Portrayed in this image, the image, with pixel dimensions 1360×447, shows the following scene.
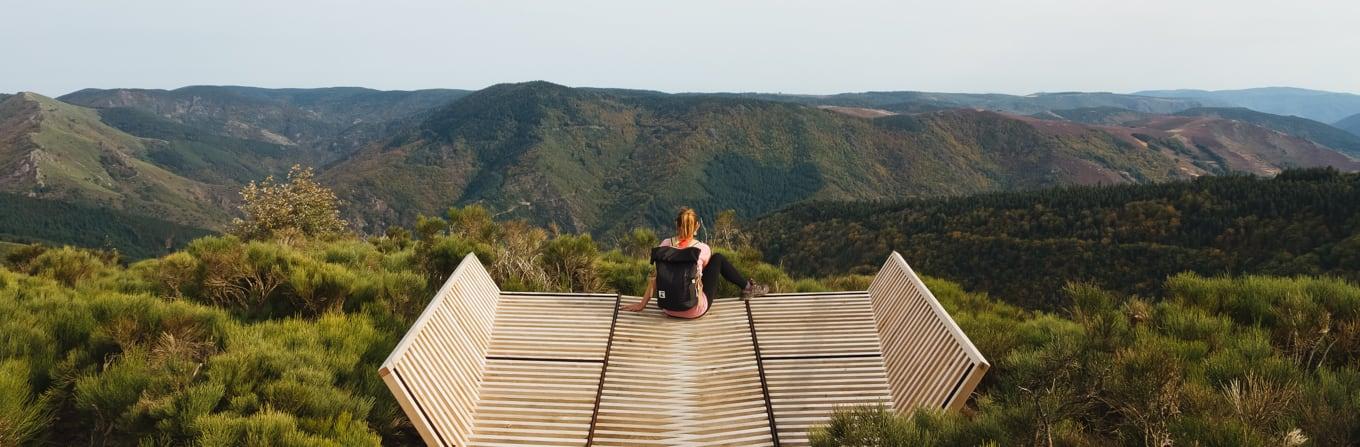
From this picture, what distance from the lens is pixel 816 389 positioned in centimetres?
408

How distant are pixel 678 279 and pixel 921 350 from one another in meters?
1.96

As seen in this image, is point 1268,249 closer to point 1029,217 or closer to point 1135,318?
point 1029,217

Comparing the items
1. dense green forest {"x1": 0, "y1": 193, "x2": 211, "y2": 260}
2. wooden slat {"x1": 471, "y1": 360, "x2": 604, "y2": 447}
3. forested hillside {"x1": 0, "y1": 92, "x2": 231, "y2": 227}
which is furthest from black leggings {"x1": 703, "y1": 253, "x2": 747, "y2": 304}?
forested hillside {"x1": 0, "y1": 92, "x2": 231, "y2": 227}

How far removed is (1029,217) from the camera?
214 feet

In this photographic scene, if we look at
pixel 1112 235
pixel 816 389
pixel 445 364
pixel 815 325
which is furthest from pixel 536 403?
pixel 1112 235

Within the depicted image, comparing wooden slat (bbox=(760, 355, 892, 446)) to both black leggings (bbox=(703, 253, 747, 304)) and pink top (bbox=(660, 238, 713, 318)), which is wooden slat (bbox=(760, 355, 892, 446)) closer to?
pink top (bbox=(660, 238, 713, 318))

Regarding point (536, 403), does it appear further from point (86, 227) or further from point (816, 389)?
point (86, 227)

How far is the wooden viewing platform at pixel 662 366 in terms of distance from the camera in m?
3.62

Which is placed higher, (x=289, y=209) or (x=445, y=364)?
(x=445, y=364)

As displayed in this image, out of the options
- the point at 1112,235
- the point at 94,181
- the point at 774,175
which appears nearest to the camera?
the point at 1112,235

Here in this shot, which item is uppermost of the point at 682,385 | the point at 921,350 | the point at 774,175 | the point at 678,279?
the point at 678,279

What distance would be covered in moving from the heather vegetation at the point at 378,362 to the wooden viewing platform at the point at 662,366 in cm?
38

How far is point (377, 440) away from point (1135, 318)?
202 inches

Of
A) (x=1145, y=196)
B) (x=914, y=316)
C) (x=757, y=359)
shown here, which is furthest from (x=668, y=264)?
(x=1145, y=196)
